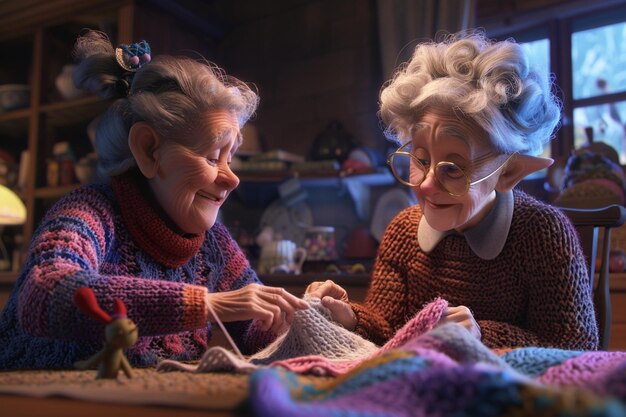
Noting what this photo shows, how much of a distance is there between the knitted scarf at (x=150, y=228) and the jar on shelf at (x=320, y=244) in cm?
135


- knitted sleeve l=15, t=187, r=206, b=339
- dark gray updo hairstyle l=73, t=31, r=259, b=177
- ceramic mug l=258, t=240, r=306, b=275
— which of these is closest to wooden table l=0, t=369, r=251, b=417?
knitted sleeve l=15, t=187, r=206, b=339

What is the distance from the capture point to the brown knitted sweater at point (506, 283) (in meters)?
1.04

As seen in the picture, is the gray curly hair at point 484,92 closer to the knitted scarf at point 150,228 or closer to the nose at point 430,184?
the nose at point 430,184

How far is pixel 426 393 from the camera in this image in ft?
1.60

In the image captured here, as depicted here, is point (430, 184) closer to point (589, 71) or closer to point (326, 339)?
point (326, 339)

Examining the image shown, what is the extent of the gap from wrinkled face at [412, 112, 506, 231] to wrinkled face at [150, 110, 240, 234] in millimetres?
370

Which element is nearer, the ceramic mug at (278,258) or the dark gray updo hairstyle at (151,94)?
the dark gray updo hairstyle at (151,94)

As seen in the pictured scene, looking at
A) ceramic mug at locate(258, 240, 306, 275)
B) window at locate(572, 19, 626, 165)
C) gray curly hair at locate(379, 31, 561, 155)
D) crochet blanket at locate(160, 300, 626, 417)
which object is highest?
window at locate(572, 19, 626, 165)

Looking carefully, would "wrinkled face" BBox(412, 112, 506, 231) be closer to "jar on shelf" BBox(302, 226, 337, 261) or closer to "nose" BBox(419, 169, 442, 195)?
"nose" BBox(419, 169, 442, 195)

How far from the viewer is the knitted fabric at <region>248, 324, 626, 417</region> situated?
43 centimetres

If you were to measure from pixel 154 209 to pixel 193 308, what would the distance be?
366 millimetres

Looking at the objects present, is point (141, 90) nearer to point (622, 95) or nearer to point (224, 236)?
point (224, 236)

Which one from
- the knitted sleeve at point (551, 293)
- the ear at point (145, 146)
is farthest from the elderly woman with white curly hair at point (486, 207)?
the ear at point (145, 146)

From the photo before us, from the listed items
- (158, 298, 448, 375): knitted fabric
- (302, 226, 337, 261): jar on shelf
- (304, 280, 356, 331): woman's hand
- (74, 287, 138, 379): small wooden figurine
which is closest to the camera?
(74, 287, 138, 379): small wooden figurine
